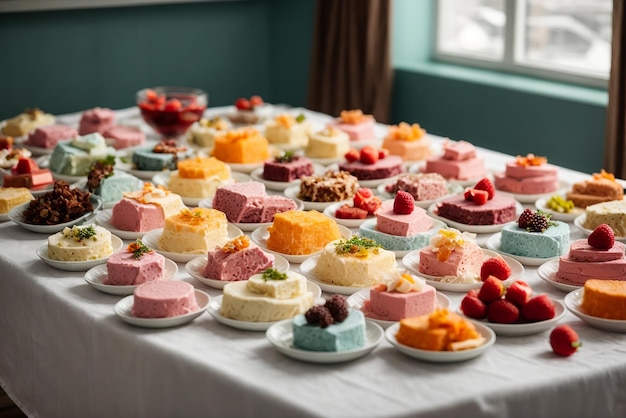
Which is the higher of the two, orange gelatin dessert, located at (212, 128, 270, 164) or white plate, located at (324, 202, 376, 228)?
orange gelatin dessert, located at (212, 128, 270, 164)

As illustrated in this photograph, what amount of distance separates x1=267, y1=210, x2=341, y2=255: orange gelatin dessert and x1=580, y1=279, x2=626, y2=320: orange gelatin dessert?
83cm

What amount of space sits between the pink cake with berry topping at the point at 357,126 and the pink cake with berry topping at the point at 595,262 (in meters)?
1.84

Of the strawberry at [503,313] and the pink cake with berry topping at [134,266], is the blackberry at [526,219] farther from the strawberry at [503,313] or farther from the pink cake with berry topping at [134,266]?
the pink cake with berry topping at [134,266]

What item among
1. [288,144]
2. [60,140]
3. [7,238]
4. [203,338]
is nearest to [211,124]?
[288,144]

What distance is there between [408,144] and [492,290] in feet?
5.75

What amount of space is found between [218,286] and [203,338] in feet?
1.10

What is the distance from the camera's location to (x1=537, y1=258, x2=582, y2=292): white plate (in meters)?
2.71

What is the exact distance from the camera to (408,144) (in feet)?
13.6

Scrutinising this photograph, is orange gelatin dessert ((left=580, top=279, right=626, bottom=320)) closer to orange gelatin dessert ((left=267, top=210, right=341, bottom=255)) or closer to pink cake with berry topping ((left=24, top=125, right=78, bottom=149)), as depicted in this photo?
orange gelatin dessert ((left=267, top=210, right=341, bottom=255))

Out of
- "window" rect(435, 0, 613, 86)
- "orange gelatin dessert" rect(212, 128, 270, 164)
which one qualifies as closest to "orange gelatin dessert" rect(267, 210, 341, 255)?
"orange gelatin dessert" rect(212, 128, 270, 164)

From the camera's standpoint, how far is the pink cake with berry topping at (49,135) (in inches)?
173

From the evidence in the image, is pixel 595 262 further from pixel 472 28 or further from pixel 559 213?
pixel 472 28

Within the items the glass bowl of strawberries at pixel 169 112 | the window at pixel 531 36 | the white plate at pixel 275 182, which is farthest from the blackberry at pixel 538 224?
the window at pixel 531 36

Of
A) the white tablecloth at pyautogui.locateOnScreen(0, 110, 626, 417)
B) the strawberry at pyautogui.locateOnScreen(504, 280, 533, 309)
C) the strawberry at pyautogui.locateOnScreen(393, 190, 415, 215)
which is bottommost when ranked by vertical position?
the white tablecloth at pyautogui.locateOnScreen(0, 110, 626, 417)
